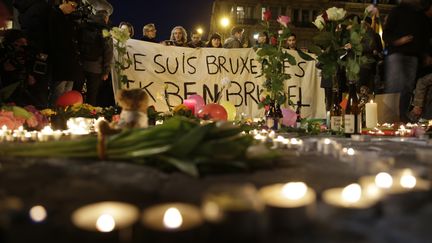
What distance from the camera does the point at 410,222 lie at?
0.66 m

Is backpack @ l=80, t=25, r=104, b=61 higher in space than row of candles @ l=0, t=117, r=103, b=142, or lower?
higher

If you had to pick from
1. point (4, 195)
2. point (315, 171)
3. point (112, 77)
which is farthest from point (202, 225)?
point (112, 77)

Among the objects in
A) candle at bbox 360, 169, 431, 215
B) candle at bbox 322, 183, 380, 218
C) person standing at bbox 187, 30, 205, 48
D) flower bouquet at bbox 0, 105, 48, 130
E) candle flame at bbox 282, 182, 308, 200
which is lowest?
candle at bbox 360, 169, 431, 215

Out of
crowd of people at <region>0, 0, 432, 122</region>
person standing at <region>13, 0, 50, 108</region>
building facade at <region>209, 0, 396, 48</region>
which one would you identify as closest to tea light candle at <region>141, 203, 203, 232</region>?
crowd of people at <region>0, 0, 432, 122</region>

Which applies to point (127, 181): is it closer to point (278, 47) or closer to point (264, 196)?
→ point (264, 196)

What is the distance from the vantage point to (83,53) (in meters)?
4.81

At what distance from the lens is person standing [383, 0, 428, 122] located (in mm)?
4371

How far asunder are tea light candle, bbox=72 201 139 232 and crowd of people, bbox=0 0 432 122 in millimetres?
3137

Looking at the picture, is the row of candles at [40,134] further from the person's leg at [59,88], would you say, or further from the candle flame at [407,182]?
the person's leg at [59,88]

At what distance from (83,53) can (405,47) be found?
381 cm

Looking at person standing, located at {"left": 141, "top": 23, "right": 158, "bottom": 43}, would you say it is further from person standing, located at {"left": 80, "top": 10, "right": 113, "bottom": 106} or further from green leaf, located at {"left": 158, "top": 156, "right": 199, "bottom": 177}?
green leaf, located at {"left": 158, "top": 156, "right": 199, "bottom": 177}

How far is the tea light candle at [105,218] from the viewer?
1.90ft

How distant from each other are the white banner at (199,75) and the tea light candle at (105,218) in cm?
524

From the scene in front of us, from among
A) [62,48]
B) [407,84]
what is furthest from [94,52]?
[407,84]
